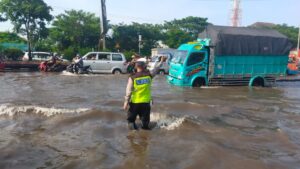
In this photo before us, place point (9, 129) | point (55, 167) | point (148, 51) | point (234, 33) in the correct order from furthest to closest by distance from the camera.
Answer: point (148, 51) < point (234, 33) < point (9, 129) < point (55, 167)

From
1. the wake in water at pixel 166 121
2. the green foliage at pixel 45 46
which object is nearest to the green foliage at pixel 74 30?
the green foliage at pixel 45 46

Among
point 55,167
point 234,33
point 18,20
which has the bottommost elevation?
point 55,167

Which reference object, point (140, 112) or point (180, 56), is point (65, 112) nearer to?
point (140, 112)

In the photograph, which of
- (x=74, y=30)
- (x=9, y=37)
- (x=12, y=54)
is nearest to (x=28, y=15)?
(x=12, y=54)

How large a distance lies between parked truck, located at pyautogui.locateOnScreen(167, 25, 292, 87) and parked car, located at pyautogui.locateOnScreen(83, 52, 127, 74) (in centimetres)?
623

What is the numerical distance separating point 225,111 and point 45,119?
4.91 m

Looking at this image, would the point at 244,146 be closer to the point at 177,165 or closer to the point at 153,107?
the point at 177,165

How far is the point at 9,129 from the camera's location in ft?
22.5

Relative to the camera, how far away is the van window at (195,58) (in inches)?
553

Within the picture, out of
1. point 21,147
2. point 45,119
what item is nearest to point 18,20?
point 45,119

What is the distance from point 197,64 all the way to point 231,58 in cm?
197

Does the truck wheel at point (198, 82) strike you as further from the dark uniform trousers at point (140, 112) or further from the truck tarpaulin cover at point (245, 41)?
the dark uniform trousers at point (140, 112)

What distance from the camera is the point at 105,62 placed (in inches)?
817

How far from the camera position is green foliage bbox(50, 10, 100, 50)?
34781 millimetres
